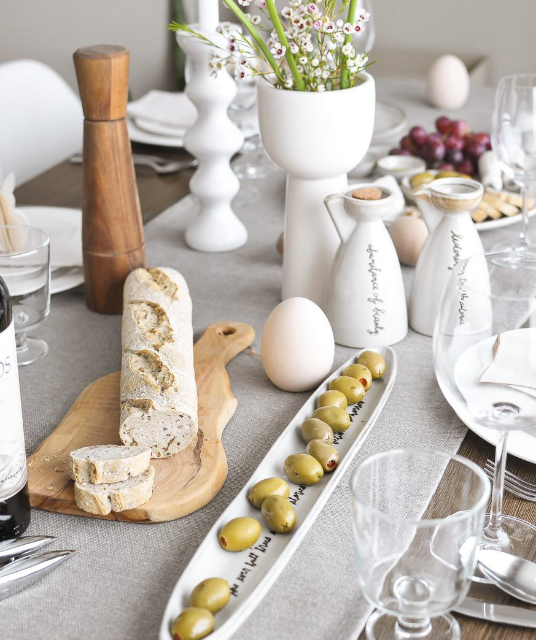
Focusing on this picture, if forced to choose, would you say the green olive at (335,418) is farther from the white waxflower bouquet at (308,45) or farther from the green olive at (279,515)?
the white waxflower bouquet at (308,45)

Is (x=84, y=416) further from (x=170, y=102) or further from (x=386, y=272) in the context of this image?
(x=170, y=102)

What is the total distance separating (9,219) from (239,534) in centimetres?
62

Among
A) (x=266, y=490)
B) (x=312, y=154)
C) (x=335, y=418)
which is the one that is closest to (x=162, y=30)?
(x=312, y=154)

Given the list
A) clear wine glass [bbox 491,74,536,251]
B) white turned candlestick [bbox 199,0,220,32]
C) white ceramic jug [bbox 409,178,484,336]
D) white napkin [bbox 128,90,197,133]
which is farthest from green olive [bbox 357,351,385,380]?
white napkin [bbox 128,90,197,133]

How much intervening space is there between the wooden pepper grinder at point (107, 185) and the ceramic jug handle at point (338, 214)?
288mm

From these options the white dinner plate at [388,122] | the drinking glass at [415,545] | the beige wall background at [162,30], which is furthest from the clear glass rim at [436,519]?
the beige wall background at [162,30]

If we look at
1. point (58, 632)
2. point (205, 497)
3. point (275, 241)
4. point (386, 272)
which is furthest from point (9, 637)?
point (275, 241)

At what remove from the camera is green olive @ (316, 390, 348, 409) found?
2.69 feet

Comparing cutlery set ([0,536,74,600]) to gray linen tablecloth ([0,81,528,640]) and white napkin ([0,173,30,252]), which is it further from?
white napkin ([0,173,30,252])

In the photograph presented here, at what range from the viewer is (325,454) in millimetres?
734

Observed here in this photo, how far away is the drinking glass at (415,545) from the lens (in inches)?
20.6

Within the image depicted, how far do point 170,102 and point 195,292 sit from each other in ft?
2.54

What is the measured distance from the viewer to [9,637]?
0.58 metres

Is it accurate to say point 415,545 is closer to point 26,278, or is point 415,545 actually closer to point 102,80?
point 26,278
